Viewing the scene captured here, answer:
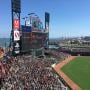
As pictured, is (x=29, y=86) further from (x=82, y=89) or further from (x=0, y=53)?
(x=0, y=53)

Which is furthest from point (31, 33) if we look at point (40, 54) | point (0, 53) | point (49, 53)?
point (0, 53)

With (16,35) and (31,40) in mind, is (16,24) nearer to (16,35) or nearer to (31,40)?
(16,35)

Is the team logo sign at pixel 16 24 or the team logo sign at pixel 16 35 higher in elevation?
the team logo sign at pixel 16 24

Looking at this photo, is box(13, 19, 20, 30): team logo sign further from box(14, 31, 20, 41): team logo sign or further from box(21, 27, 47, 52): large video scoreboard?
box(21, 27, 47, 52): large video scoreboard

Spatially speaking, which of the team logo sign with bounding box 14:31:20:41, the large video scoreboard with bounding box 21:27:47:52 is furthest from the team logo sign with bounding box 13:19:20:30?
the large video scoreboard with bounding box 21:27:47:52

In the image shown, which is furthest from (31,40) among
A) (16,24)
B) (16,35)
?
(16,24)

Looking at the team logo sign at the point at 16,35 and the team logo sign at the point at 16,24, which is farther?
the team logo sign at the point at 16,35

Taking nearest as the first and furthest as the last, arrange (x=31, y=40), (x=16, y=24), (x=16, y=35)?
1. (x=16, y=24)
2. (x=16, y=35)
3. (x=31, y=40)

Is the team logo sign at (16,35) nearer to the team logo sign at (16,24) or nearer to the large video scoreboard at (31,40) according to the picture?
the team logo sign at (16,24)

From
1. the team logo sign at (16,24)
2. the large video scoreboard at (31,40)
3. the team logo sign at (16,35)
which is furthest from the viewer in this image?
the large video scoreboard at (31,40)

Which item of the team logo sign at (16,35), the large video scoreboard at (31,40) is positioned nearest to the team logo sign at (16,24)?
the team logo sign at (16,35)

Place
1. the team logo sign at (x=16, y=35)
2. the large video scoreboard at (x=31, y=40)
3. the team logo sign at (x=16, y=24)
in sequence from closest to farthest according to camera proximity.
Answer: the team logo sign at (x=16, y=24) < the team logo sign at (x=16, y=35) < the large video scoreboard at (x=31, y=40)
